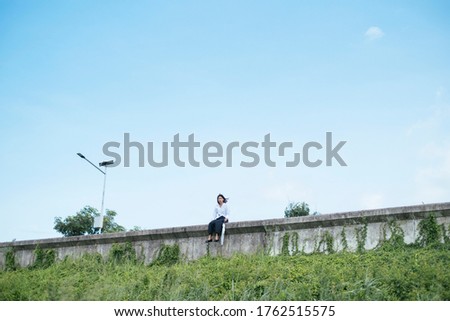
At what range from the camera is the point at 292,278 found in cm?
863

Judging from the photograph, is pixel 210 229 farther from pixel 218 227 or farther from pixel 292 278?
pixel 292 278

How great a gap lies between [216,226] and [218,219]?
0.59 ft

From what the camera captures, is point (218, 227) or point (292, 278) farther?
point (218, 227)

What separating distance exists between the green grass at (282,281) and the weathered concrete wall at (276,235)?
519mm

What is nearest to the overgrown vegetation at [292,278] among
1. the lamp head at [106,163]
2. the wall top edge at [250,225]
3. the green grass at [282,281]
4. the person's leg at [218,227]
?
the green grass at [282,281]

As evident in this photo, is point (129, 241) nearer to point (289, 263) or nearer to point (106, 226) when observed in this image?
point (289, 263)

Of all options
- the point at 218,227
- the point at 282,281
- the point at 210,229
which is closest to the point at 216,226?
the point at 218,227

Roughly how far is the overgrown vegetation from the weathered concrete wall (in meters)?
0.11

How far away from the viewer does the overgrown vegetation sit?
25.0ft

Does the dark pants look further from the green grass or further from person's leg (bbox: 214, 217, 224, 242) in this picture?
the green grass

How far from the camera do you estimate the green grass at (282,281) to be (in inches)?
298

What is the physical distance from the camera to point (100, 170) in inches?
1172

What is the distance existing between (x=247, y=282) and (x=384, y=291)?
2.28 metres
